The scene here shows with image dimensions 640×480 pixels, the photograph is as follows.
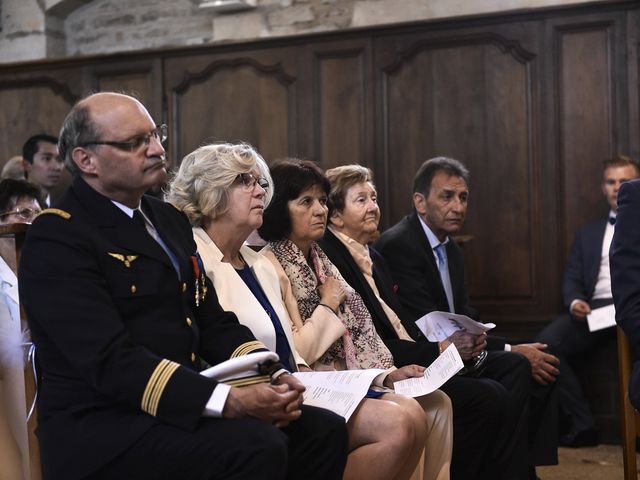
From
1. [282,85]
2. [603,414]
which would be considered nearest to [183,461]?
[603,414]

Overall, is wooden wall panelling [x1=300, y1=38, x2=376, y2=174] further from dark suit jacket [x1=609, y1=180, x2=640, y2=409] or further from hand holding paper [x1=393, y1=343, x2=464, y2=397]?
dark suit jacket [x1=609, y1=180, x2=640, y2=409]

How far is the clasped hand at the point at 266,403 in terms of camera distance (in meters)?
2.22

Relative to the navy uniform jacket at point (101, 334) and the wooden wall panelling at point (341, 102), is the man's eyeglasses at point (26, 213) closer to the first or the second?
the navy uniform jacket at point (101, 334)

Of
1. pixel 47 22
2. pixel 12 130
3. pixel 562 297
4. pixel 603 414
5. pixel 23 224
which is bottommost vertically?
pixel 603 414

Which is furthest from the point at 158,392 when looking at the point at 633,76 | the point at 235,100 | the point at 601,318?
the point at 235,100

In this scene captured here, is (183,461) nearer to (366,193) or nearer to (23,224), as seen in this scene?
(23,224)

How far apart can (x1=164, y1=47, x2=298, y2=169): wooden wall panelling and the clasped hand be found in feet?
14.0

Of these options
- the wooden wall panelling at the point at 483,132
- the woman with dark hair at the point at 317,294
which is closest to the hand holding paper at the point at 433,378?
the woman with dark hair at the point at 317,294

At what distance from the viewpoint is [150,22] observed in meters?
7.70

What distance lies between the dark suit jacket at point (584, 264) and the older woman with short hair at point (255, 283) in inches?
106

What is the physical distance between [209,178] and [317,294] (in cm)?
63

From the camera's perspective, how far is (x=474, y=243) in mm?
6016

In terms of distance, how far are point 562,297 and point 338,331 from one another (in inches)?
115

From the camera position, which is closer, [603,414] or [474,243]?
[603,414]
